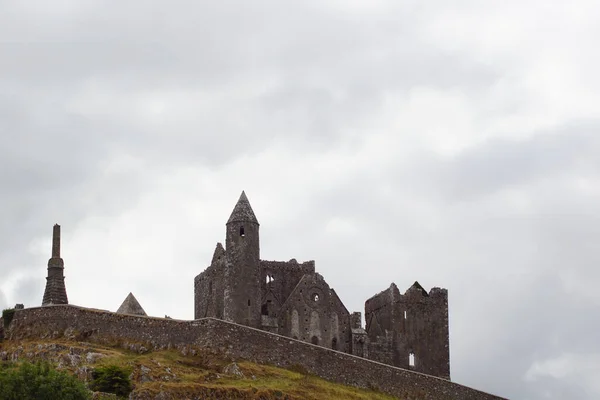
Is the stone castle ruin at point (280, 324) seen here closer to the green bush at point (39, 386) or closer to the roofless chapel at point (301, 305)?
the roofless chapel at point (301, 305)

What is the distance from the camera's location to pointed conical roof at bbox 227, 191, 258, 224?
113 metres

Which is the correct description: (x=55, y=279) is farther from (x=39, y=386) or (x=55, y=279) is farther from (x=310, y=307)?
(x=39, y=386)

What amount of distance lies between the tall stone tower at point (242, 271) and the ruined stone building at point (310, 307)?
81 mm

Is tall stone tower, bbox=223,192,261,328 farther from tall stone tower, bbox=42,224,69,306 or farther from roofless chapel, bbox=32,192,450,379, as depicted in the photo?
tall stone tower, bbox=42,224,69,306

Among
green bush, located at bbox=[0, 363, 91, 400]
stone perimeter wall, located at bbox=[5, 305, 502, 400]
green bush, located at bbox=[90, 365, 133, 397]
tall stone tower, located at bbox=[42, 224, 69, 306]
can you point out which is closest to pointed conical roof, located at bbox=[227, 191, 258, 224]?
tall stone tower, located at bbox=[42, 224, 69, 306]

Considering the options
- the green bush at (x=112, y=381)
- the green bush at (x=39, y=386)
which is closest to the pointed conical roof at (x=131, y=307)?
the green bush at (x=112, y=381)

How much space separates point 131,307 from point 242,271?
9471mm

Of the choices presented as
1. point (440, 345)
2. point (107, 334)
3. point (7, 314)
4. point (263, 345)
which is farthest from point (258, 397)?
point (440, 345)

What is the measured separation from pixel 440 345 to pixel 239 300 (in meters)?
22.3

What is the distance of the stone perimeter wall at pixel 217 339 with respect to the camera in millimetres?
97062

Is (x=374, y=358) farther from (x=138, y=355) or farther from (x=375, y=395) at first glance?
(x=138, y=355)

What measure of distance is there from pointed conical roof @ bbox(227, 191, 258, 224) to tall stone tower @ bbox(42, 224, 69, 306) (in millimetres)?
14436

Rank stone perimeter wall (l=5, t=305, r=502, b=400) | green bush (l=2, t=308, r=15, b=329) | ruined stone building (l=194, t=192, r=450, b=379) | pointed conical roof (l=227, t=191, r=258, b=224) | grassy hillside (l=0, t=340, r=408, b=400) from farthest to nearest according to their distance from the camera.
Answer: pointed conical roof (l=227, t=191, r=258, b=224)
ruined stone building (l=194, t=192, r=450, b=379)
green bush (l=2, t=308, r=15, b=329)
stone perimeter wall (l=5, t=305, r=502, b=400)
grassy hillside (l=0, t=340, r=408, b=400)

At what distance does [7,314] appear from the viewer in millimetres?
105500
